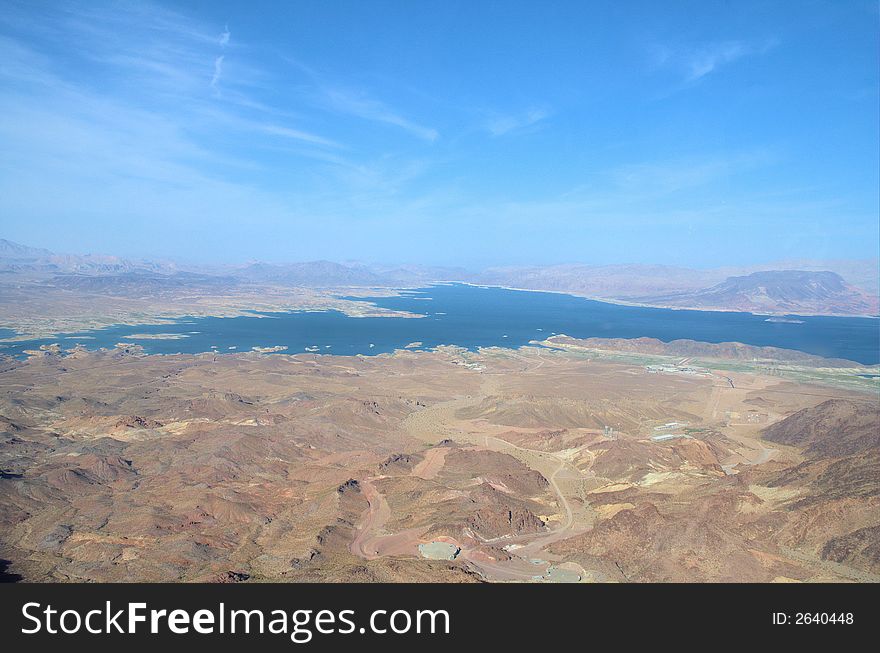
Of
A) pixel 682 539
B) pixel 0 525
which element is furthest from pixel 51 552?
pixel 682 539

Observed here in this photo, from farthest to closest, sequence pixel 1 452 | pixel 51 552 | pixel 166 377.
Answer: pixel 166 377 → pixel 1 452 → pixel 51 552

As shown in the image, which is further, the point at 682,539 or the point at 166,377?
the point at 166,377

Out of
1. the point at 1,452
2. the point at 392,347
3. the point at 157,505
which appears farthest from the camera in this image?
the point at 392,347

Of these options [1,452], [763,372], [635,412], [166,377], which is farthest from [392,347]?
[1,452]

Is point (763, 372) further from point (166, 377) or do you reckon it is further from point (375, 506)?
point (166, 377)

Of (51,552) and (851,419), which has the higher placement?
(851,419)

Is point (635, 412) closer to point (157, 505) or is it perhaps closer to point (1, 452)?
point (157, 505)
